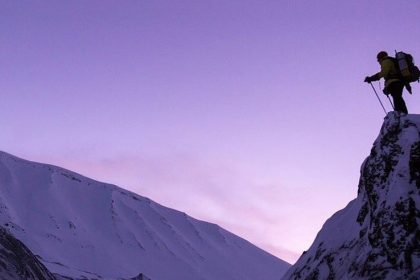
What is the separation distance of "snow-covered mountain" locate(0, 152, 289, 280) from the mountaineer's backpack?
298 ft

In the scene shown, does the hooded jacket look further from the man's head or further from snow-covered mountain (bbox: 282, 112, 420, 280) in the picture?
snow-covered mountain (bbox: 282, 112, 420, 280)

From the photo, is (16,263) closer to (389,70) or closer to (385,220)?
(385,220)

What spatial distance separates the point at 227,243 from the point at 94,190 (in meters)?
36.5

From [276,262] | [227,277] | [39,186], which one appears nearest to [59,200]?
[39,186]

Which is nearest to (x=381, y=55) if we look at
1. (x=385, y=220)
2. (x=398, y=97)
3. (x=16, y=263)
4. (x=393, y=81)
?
(x=393, y=81)

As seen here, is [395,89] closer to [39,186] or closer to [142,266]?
[142,266]

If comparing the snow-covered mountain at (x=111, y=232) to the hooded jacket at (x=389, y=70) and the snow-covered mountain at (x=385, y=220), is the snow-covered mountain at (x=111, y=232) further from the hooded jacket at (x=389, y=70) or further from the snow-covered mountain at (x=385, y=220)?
the hooded jacket at (x=389, y=70)

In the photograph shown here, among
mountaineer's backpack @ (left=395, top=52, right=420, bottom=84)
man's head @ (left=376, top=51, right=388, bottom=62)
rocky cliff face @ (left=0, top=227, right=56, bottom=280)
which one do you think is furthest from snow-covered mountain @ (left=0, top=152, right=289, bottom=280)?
mountaineer's backpack @ (left=395, top=52, right=420, bottom=84)

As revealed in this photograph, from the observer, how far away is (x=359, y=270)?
→ 11648mm

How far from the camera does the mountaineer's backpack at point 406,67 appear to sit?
13.3 m

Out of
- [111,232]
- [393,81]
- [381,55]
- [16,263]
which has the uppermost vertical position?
[111,232]

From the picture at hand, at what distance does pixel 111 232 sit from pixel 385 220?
125974 millimetres

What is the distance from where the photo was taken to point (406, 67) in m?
13.3

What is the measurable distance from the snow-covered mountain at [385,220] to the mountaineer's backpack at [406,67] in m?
1.24
